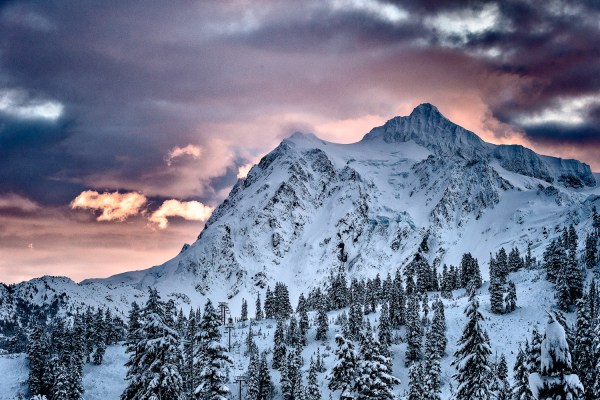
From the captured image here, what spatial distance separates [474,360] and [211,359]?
16.9m

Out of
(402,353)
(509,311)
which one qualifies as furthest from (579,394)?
(509,311)

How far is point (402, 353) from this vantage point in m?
108

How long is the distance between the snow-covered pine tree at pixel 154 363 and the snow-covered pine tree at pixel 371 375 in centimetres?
1073

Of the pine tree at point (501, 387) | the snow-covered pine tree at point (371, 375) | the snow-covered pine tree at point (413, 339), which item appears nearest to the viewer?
the snow-covered pine tree at point (371, 375)

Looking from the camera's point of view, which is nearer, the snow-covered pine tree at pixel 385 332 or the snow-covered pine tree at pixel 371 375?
the snow-covered pine tree at pixel 371 375

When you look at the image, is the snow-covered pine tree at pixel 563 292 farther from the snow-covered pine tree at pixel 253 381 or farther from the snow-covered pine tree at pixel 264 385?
the snow-covered pine tree at pixel 253 381

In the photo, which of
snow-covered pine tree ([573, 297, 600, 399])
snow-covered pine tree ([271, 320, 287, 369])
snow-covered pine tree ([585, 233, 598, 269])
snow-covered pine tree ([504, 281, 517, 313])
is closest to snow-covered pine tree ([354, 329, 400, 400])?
snow-covered pine tree ([573, 297, 600, 399])

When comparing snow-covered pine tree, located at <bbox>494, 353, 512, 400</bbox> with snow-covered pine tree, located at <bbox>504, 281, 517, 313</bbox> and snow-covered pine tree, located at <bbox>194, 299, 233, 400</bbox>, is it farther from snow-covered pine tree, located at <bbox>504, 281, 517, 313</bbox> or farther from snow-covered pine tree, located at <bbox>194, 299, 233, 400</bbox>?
snow-covered pine tree, located at <bbox>504, 281, 517, 313</bbox>

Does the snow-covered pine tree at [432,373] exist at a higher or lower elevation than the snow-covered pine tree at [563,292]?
lower

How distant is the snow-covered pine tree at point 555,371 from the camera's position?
64.8 ft

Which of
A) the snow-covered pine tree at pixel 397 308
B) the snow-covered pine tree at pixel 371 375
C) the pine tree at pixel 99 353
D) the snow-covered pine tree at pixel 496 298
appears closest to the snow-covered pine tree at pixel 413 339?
the snow-covered pine tree at pixel 397 308

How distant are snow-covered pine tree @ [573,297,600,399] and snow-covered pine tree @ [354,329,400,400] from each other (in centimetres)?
2173

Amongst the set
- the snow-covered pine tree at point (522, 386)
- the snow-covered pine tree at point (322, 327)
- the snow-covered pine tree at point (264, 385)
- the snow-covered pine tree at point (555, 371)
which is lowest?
the snow-covered pine tree at point (264, 385)

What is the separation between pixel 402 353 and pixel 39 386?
80.7 meters
